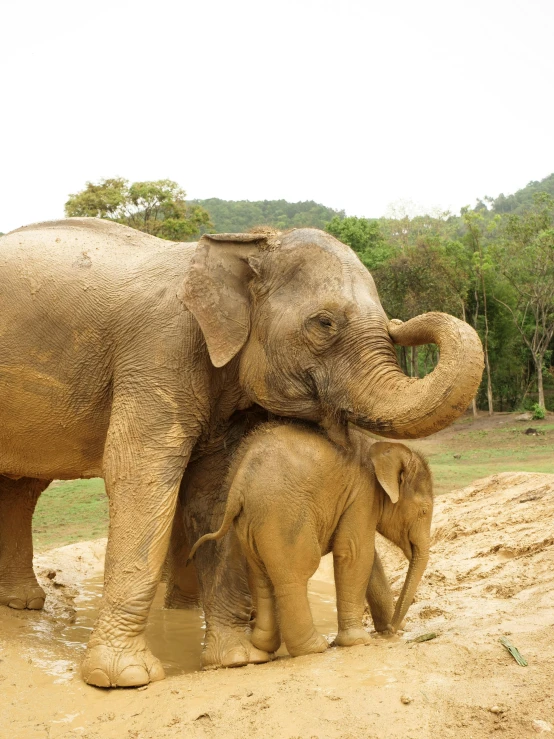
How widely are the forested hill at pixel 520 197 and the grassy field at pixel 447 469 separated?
2929 inches

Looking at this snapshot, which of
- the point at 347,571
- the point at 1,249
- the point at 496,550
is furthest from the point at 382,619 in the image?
the point at 1,249

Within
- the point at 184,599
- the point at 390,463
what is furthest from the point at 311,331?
the point at 184,599

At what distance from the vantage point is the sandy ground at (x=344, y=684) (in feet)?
14.3

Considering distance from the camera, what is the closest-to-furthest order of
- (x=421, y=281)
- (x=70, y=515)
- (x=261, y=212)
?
(x=70, y=515) < (x=421, y=281) < (x=261, y=212)

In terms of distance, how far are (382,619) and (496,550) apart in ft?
8.16

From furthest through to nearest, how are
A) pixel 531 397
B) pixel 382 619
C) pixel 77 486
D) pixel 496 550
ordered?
pixel 531 397 → pixel 77 486 → pixel 496 550 → pixel 382 619

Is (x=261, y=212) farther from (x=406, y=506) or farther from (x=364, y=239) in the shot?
(x=406, y=506)

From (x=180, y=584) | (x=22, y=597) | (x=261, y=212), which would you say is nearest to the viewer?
(x=22, y=597)

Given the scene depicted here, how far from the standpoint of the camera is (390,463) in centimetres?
588

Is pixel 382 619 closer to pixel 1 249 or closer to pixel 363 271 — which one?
pixel 363 271

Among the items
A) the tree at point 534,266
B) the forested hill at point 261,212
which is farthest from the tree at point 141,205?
the forested hill at point 261,212

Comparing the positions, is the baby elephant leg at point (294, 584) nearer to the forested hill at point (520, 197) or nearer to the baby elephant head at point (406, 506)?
the baby elephant head at point (406, 506)

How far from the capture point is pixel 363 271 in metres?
5.98

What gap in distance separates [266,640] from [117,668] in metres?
1.03
